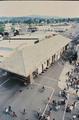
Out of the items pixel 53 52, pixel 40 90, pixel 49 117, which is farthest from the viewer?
pixel 53 52

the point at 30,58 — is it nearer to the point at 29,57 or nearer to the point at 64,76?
the point at 29,57

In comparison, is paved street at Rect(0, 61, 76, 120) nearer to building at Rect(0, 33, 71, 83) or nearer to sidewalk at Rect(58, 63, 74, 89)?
sidewalk at Rect(58, 63, 74, 89)

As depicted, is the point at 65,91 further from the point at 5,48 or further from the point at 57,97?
the point at 5,48

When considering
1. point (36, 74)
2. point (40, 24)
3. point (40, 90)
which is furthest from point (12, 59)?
point (40, 24)

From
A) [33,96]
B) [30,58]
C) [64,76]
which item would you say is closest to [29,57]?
[30,58]

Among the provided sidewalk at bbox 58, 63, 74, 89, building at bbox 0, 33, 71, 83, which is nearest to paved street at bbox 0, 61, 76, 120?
sidewalk at bbox 58, 63, 74, 89

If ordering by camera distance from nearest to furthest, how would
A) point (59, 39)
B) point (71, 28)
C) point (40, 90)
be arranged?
point (40, 90), point (59, 39), point (71, 28)

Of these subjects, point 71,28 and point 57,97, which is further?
point 71,28

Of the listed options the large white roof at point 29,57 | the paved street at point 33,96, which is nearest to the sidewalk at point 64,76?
the paved street at point 33,96
